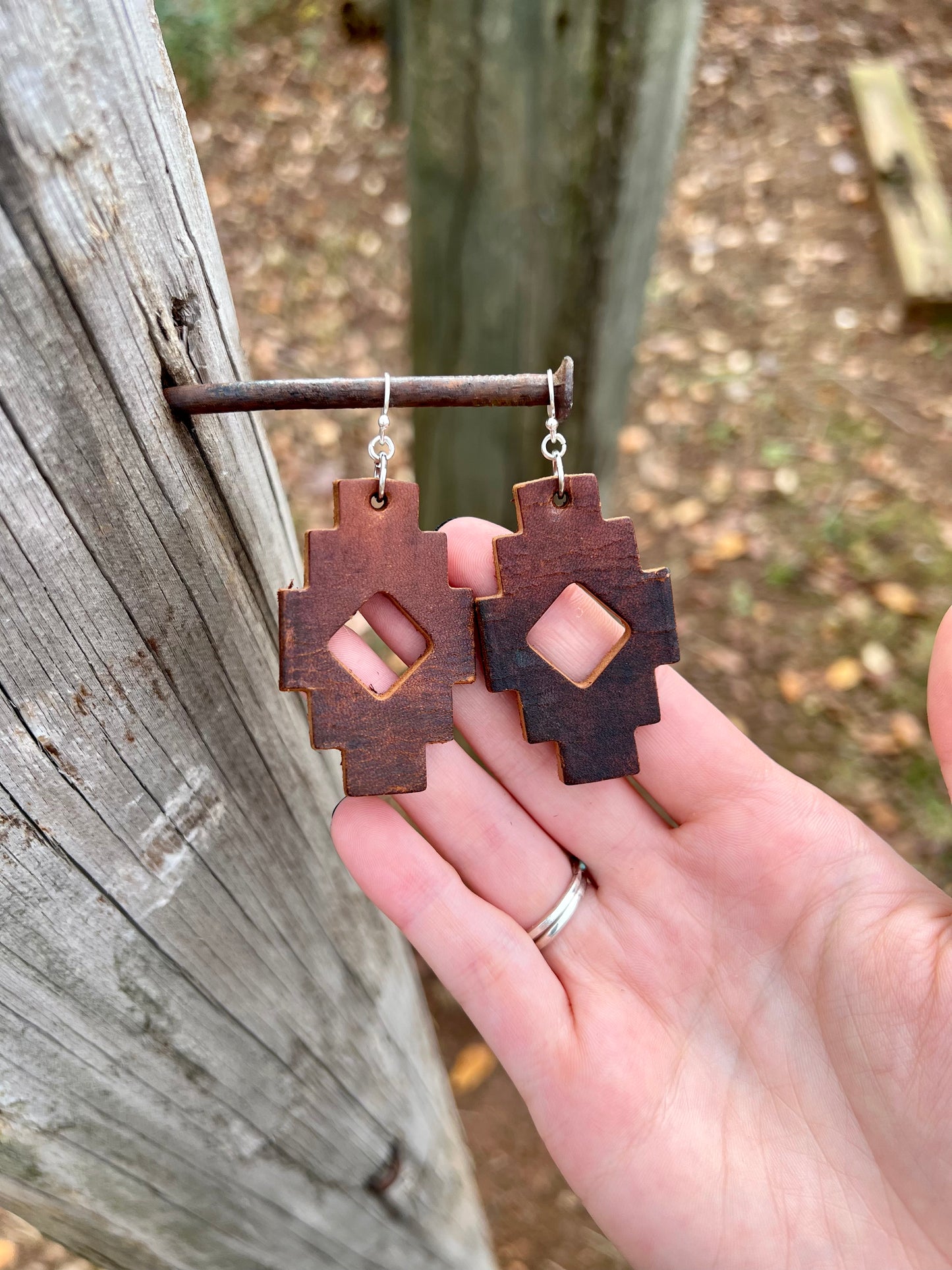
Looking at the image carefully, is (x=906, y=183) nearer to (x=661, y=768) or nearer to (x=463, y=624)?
(x=661, y=768)

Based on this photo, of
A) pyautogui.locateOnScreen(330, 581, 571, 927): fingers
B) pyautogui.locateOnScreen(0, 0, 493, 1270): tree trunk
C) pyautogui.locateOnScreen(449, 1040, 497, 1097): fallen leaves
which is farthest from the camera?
pyautogui.locateOnScreen(449, 1040, 497, 1097): fallen leaves

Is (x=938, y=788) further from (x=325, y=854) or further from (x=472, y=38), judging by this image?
(x=472, y=38)

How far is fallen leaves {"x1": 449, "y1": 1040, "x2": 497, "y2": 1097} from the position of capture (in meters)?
2.92

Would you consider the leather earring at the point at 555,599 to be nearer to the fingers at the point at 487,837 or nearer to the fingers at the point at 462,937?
the fingers at the point at 487,837

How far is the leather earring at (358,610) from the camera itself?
125 centimetres

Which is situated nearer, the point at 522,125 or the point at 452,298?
the point at 522,125

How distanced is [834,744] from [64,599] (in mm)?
2965

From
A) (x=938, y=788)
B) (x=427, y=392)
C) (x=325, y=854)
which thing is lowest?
(x=938, y=788)

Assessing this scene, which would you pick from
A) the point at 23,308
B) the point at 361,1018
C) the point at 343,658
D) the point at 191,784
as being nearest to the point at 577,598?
the point at 343,658

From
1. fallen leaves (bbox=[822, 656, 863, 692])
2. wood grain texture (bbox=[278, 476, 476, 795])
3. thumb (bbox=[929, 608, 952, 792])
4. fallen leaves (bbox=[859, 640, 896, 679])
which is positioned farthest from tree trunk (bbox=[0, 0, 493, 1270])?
fallen leaves (bbox=[859, 640, 896, 679])

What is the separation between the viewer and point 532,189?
179 cm

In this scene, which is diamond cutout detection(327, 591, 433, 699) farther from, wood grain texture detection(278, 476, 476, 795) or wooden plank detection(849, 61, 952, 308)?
wooden plank detection(849, 61, 952, 308)

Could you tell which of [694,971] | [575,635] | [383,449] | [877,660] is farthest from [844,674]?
[383,449]

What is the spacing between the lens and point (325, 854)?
149 centimetres
